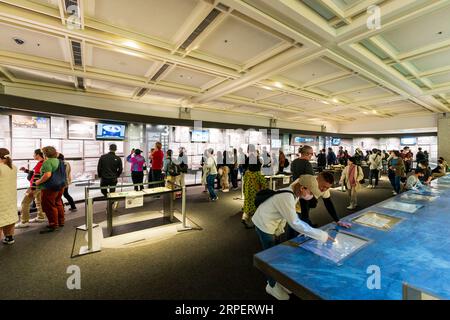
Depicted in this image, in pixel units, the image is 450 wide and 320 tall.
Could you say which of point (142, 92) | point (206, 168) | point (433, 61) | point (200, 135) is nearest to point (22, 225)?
point (206, 168)

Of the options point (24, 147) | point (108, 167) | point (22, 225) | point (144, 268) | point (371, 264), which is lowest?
point (144, 268)

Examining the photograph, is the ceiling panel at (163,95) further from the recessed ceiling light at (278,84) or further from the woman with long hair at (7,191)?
the woman with long hair at (7,191)

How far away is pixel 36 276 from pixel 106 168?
8.67 feet

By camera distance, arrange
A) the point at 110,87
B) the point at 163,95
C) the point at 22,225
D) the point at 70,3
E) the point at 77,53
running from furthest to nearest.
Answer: the point at 163,95
the point at 110,87
the point at 22,225
the point at 77,53
the point at 70,3

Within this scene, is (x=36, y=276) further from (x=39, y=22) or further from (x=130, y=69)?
(x=130, y=69)

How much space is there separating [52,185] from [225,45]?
4337mm

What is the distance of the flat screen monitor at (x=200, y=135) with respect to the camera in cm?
883

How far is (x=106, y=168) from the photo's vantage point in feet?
15.7

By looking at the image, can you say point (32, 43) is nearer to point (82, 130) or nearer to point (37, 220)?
point (82, 130)

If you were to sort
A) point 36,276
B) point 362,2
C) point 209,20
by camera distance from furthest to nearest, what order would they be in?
point 209,20 → point 362,2 → point 36,276

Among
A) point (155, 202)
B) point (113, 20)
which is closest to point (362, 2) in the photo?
point (113, 20)

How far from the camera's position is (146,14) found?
297 centimetres

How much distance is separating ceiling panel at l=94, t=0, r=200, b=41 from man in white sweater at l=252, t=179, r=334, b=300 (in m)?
2.90

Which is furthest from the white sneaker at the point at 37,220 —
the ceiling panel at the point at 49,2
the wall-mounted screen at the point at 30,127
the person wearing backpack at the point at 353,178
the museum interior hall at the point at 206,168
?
the person wearing backpack at the point at 353,178
